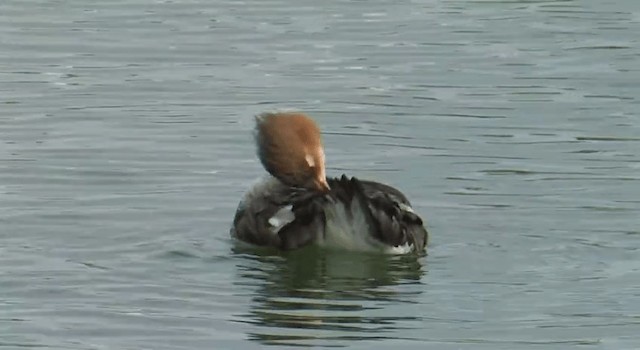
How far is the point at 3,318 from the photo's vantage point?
507 inches

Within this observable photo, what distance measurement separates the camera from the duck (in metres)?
14.2

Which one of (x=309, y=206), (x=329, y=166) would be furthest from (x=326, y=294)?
(x=329, y=166)

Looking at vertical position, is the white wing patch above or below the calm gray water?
above

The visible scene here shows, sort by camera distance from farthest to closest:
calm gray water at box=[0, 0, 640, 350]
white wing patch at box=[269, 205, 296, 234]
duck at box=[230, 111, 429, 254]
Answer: white wing patch at box=[269, 205, 296, 234], duck at box=[230, 111, 429, 254], calm gray water at box=[0, 0, 640, 350]

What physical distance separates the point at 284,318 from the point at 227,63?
326 inches

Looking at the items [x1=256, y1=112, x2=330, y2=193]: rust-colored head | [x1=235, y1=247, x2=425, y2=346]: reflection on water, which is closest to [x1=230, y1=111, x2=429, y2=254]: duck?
[x1=256, y1=112, x2=330, y2=193]: rust-colored head

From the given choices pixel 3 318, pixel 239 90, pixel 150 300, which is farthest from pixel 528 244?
pixel 239 90

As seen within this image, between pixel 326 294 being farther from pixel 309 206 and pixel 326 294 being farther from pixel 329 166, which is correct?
pixel 329 166

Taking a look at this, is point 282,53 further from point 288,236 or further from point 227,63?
point 288,236

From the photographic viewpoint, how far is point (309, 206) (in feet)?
47.4

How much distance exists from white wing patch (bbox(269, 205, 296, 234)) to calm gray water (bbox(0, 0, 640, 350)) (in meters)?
0.19

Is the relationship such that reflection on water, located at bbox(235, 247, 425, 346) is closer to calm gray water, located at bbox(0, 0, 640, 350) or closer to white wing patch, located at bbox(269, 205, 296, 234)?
calm gray water, located at bbox(0, 0, 640, 350)

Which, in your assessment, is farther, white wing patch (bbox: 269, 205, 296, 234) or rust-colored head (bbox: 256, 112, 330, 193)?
rust-colored head (bbox: 256, 112, 330, 193)

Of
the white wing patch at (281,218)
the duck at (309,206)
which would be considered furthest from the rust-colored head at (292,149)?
the white wing patch at (281,218)
